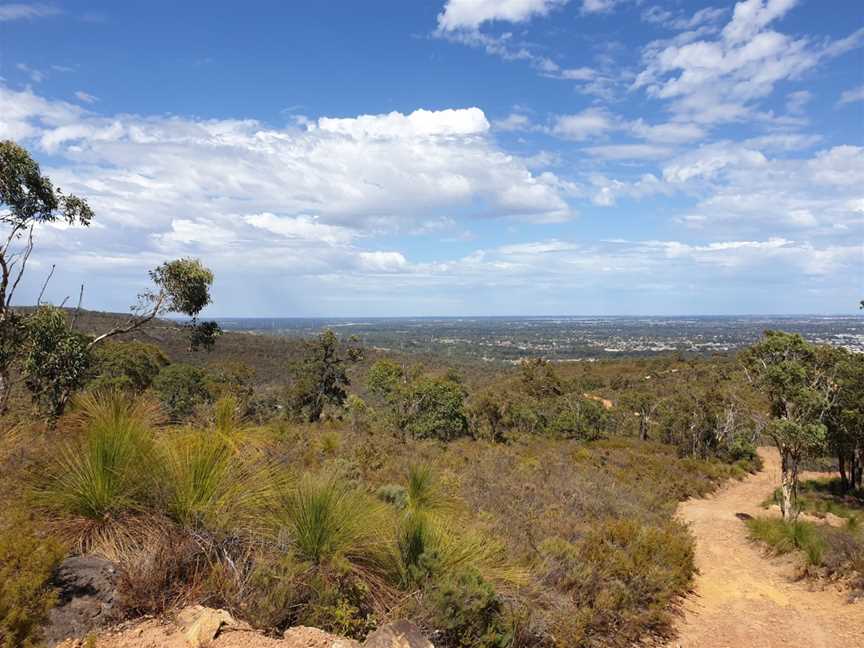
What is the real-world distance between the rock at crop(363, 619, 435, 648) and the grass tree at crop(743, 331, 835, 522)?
12705 mm

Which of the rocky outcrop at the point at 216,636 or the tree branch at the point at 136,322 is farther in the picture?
the tree branch at the point at 136,322

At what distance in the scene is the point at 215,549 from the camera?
12.5 feet

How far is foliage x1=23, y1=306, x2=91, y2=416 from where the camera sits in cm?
894

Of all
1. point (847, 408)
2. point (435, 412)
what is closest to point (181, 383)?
point (435, 412)

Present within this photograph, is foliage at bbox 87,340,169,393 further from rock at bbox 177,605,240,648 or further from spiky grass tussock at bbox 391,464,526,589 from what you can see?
rock at bbox 177,605,240,648

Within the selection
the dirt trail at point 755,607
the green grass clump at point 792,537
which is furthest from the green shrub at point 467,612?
the green grass clump at point 792,537

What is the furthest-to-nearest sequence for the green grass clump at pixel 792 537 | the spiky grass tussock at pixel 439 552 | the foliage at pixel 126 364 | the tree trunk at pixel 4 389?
the foliage at pixel 126 364
the green grass clump at pixel 792 537
the tree trunk at pixel 4 389
the spiky grass tussock at pixel 439 552

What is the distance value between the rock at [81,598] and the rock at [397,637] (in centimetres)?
177

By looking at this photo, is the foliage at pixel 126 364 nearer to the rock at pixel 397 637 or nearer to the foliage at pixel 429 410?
the foliage at pixel 429 410

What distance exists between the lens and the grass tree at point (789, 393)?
41.2 ft

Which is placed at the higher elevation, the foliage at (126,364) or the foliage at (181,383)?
the foliage at (126,364)

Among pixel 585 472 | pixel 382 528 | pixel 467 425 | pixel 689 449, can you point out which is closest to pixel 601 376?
pixel 689 449

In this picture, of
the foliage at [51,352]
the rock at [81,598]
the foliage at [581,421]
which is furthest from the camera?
the foliage at [581,421]

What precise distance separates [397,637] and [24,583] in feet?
7.67
